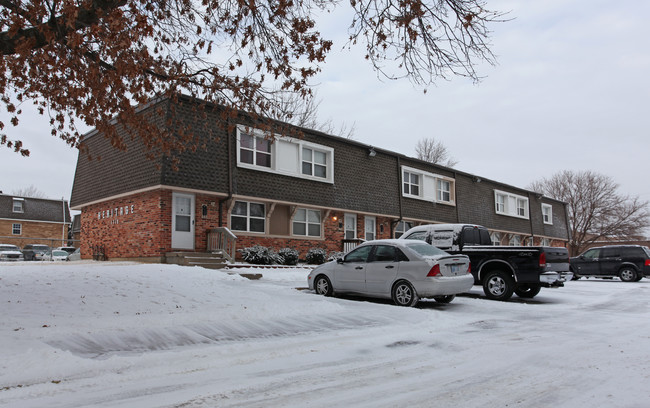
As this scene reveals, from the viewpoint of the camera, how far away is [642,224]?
46281 millimetres

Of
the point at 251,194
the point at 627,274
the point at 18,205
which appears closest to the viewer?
the point at 251,194

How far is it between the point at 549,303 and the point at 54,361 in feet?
36.6

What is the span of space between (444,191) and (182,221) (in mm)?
18012

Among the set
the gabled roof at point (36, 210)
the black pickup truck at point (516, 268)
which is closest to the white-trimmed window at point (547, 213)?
the black pickup truck at point (516, 268)

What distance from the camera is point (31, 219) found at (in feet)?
148

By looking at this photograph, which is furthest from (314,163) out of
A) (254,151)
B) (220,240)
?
(220,240)

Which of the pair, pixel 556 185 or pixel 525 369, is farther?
pixel 556 185

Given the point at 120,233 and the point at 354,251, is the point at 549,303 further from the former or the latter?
the point at 120,233

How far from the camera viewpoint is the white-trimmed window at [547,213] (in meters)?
40.5

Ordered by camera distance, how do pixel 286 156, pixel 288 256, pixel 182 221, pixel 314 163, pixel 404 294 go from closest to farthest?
1. pixel 404 294
2. pixel 182 221
3. pixel 288 256
4. pixel 286 156
5. pixel 314 163

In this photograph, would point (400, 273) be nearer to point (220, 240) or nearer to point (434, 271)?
point (434, 271)

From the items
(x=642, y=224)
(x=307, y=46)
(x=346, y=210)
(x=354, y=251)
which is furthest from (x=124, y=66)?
(x=642, y=224)

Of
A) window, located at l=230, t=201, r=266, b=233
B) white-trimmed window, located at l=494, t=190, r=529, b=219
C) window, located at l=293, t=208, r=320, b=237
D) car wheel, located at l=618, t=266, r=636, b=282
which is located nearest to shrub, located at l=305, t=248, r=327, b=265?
window, located at l=293, t=208, r=320, b=237

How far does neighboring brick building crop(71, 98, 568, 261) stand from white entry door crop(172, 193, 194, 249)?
0.04 meters
